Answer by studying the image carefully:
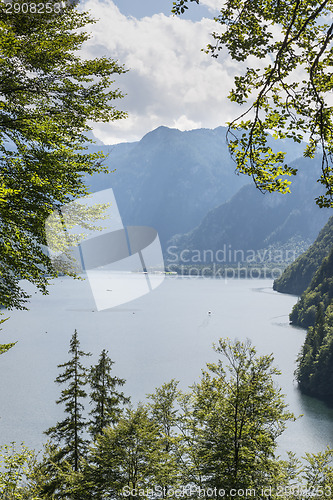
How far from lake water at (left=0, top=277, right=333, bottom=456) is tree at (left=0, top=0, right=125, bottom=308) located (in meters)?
41.3

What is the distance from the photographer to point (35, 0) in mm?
9664

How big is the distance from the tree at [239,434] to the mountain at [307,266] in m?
156

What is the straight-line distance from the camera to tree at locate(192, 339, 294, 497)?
16.1 meters

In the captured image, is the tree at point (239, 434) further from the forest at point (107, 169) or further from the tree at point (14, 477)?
the tree at point (14, 477)

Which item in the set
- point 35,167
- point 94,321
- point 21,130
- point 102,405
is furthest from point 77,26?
point 94,321

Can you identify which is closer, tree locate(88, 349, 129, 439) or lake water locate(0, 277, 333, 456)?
tree locate(88, 349, 129, 439)

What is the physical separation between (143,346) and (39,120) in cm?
8330

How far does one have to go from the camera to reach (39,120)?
9656mm

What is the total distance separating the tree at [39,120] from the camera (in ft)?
29.2

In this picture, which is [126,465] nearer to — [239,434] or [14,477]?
[14,477]

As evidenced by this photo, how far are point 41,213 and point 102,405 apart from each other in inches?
871

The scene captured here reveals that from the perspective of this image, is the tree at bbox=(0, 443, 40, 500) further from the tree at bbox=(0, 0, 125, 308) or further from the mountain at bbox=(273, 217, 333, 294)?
the mountain at bbox=(273, 217, 333, 294)

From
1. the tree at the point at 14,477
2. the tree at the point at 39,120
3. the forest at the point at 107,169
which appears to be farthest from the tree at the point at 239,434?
the tree at the point at 39,120

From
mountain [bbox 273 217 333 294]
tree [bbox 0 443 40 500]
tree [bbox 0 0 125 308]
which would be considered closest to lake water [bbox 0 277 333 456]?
mountain [bbox 273 217 333 294]
